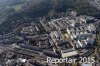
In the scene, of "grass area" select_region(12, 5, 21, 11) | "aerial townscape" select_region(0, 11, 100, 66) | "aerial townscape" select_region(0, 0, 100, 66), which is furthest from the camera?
"grass area" select_region(12, 5, 21, 11)

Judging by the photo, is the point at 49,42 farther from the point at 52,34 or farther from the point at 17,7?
the point at 17,7

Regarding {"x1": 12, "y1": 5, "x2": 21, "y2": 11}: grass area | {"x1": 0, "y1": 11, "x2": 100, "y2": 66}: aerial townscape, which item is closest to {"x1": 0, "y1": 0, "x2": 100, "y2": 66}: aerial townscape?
{"x1": 0, "y1": 11, "x2": 100, "y2": 66}: aerial townscape

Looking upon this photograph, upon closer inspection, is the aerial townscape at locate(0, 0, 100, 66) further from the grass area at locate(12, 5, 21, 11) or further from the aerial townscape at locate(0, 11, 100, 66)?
the grass area at locate(12, 5, 21, 11)

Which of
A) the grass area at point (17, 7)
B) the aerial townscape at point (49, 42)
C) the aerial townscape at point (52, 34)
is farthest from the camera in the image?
the grass area at point (17, 7)

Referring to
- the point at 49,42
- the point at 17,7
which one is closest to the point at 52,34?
the point at 49,42

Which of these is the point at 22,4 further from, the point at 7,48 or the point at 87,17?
the point at 7,48

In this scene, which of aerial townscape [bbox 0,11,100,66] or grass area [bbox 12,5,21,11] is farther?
grass area [bbox 12,5,21,11]

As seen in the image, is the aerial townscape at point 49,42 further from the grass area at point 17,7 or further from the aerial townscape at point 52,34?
the grass area at point 17,7

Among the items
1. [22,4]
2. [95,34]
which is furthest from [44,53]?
[22,4]

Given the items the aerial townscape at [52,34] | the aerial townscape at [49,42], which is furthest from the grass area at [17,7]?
the aerial townscape at [49,42]
